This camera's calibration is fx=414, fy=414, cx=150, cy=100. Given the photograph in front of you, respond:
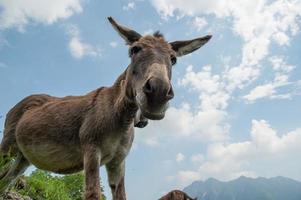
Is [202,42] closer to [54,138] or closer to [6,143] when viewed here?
[54,138]

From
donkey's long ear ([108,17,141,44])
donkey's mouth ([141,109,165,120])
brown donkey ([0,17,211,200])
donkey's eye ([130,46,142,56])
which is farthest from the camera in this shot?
donkey's long ear ([108,17,141,44])

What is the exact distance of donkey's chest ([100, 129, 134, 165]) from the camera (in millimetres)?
6973

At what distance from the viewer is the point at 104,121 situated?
7.14 meters

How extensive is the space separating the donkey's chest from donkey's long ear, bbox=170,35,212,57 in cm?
168

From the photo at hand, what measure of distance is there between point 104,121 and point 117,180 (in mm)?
1215

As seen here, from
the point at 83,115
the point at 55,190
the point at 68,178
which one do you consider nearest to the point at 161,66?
the point at 83,115

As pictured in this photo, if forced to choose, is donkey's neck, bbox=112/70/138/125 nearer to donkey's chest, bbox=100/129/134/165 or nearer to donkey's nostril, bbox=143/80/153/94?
donkey's chest, bbox=100/129/134/165

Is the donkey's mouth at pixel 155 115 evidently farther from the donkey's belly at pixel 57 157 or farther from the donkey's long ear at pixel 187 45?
the donkey's belly at pixel 57 157

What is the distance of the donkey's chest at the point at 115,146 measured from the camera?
6.97m

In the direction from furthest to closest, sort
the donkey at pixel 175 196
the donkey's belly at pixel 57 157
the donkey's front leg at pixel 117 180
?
the donkey at pixel 175 196 < the donkey's front leg at pixel 117 180 < the donkey's belly at pixel 57 157

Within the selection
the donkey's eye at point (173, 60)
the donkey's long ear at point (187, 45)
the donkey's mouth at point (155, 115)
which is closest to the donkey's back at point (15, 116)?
the donkey's long ear at point (187, 45)

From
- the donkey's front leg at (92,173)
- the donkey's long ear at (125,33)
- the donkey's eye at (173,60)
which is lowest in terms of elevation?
the donkey's front leg at (92,173)

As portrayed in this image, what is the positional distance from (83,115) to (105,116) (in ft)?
2.07

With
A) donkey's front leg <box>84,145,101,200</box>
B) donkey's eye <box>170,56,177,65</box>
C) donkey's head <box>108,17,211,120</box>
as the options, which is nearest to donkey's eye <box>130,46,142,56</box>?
donkey's head <box>108,17,211,120</box>
